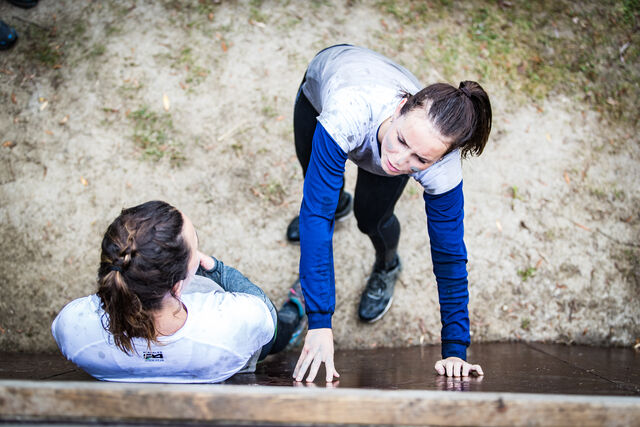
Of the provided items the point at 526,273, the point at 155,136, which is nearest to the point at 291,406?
the point at 526,273

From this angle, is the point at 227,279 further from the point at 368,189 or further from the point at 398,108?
the point at 398,108

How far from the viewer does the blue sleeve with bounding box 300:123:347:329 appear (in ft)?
6.29

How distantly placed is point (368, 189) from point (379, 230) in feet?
1.29

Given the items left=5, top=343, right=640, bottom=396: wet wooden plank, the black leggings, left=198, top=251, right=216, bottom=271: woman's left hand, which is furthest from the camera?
the black leggings

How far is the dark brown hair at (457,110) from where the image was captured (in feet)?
5.85

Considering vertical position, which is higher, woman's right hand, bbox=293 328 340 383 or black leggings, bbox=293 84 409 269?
black leggings, bbox=293 84 409 269

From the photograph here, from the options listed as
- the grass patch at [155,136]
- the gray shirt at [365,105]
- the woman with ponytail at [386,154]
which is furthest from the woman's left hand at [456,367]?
the grass patch at [155,136]

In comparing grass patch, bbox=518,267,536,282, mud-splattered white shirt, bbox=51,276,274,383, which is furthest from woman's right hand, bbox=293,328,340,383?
grass patch, bbox=518,267,536,282

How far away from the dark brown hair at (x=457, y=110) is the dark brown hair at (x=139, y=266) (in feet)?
3.29

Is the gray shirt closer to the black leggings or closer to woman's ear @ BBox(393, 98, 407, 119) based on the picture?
woman's ear @ BBox(393, 98, 407, 119)

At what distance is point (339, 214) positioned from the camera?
3.59 m

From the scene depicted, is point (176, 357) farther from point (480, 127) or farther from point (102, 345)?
point (480, 127)

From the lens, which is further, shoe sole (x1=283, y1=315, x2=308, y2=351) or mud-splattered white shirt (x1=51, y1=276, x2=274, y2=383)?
shoe sole (x1=283, y1=315, x2=308, y2=351)

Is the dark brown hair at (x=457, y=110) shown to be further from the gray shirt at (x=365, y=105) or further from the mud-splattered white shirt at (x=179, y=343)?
the mud-splattered white shirt at (x=179, y=343)
